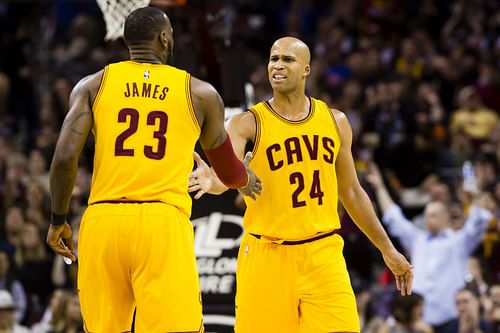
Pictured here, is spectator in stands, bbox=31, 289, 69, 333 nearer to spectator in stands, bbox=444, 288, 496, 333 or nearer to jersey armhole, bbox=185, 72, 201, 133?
spectator in stands, bbox=444, 288, 496, 333

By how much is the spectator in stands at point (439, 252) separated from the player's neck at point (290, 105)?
4.85 meters

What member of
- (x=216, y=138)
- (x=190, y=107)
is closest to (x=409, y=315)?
(x=216, y=138)

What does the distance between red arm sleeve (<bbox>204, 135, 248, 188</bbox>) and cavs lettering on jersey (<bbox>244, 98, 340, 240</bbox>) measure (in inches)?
24.9

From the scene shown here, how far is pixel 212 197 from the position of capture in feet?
31.5

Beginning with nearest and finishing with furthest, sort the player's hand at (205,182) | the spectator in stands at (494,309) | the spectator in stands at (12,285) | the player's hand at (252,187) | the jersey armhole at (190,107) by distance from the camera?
the jersey armhole at (190,107), the player's hand at (252,187), the player's hand at (205,182), the spectator in stands at (494,309), the spectator in stands at (12,285)

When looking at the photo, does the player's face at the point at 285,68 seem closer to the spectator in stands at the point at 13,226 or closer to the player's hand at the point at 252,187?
the player's hand at the point at 252,187

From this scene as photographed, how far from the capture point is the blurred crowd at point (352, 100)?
1093cm

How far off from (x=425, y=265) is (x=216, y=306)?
3500 millimetres

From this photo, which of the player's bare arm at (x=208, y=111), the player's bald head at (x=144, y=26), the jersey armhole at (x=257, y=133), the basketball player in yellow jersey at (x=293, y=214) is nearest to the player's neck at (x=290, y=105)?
the basketball player in yellow jersey at (x=293, y=214)

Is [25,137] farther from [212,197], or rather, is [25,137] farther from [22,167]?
[212,197]

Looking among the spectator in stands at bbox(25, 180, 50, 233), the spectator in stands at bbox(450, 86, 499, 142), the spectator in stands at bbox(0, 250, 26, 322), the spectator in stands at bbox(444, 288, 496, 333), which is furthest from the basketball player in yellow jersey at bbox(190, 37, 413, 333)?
the spectator in stands at bbox(450, 86, 499, 142)

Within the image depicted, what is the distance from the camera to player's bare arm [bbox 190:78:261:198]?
6.27 metres

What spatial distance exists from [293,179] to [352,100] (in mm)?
9845

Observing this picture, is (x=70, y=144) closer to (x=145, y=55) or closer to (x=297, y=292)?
(x=145, y=55)
